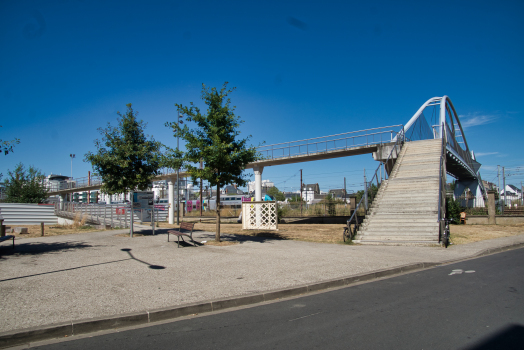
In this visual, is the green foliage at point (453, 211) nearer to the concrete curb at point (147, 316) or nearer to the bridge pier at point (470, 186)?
the concrete curb at point (147, 316)

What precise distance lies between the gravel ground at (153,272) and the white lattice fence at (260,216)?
7.69 meters

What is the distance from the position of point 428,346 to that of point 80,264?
28.6 ft

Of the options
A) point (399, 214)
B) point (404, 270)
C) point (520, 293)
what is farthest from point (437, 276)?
point (399, 214)

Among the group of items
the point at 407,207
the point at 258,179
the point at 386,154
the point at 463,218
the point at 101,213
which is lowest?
the point at 463,218

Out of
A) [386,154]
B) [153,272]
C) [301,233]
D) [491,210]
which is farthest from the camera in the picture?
[491,210]

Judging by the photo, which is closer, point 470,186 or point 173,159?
point 173,159

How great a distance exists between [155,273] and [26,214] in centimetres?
3043

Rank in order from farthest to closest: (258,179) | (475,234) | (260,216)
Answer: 1. (258,179)
2. (260,216)
3. (475,234)

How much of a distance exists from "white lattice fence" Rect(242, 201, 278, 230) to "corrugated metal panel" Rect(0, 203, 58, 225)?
73.5 ft


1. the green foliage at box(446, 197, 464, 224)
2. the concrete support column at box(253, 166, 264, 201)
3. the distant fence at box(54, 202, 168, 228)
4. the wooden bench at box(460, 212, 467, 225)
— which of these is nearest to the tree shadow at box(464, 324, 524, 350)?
the green foliage at box(446, 197, 464, 224)

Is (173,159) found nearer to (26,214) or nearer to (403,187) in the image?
(403,187)

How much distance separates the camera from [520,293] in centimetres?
636

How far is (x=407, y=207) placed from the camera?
16312 millimetres

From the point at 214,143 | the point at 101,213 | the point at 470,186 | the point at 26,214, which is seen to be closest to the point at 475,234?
the point at 214,143
